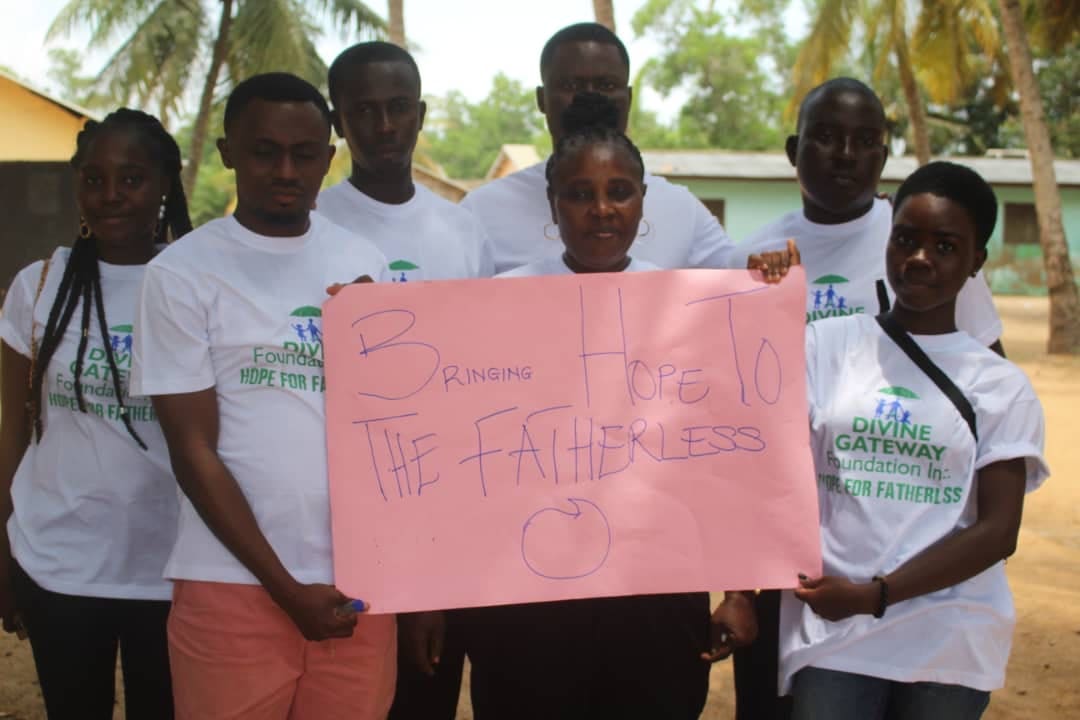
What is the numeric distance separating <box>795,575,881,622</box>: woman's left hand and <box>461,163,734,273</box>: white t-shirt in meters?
1.11

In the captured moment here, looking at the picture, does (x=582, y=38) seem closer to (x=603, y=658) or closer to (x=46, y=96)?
(x=603, y=658)

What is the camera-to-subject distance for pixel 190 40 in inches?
788

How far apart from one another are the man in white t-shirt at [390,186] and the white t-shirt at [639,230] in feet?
0.55

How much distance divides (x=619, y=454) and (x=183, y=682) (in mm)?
1050

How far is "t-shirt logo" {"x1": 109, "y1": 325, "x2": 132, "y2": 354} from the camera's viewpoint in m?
2.45

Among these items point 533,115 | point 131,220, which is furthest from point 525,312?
point 533,115

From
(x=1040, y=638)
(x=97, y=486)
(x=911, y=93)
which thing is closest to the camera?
(x=97, y=486)

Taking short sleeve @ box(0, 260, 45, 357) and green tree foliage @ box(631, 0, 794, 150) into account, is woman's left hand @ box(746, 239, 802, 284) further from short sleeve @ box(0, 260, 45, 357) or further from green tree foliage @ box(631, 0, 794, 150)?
green tree foliage @ box(631, 0, 794, 150)

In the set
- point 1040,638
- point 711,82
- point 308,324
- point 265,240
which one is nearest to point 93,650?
point 308,324

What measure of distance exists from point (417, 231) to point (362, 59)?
1.69 ft

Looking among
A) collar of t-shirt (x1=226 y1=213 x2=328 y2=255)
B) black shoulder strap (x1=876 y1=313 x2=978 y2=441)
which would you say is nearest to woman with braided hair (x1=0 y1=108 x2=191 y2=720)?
collar of t-shirt (x1=226 y1=213 x2=328 y2=255)

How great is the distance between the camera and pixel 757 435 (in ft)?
7.54

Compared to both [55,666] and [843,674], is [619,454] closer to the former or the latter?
[843,674]

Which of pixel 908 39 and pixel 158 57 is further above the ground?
pixel 158 57
